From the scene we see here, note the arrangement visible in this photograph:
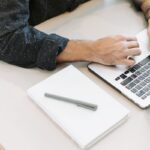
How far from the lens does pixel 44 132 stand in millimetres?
772

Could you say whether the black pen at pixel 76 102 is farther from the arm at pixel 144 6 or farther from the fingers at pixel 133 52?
the arm at pixel 144 6

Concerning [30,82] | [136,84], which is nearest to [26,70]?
[30,82]

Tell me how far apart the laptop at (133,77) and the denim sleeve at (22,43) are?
120 millimetres

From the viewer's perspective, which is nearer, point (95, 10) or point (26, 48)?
point (26, 48)

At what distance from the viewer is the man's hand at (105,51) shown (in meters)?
0.90

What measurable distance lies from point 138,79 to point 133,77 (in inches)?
0.6

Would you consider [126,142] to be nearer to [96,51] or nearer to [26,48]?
[96,51]

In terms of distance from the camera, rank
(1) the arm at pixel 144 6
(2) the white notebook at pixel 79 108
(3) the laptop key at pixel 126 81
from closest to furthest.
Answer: (2) the white notebook at pixel 79 108 < (3) the laptop key at pixel 126 81 < (1) the arm at pixel 144 6

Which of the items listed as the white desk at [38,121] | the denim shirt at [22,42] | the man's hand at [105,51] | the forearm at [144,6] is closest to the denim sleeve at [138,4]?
the forearm at [144,6]

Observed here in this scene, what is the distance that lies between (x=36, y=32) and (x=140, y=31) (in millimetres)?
336

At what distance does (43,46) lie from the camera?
0.93 m

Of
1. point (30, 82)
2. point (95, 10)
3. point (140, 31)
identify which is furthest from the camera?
point (95, 10)

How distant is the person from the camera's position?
3.00 ft

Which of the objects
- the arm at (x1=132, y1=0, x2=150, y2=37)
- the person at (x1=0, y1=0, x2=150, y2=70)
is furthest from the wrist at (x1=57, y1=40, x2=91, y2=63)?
the arm at (x1=132, y1=0, x2=150, y2=37)
